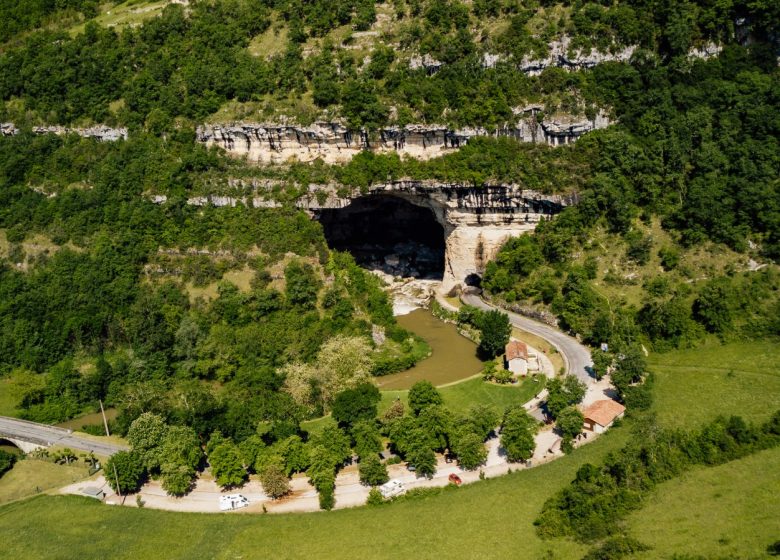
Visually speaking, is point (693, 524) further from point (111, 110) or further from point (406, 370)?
point (111, 110)

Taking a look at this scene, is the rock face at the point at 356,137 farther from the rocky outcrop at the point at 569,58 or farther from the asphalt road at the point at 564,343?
the asphalt road at the point at 564,343

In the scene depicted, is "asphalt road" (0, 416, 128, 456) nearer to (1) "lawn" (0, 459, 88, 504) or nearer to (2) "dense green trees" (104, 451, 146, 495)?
(1) "lawn" (0, 459, 88, 504)

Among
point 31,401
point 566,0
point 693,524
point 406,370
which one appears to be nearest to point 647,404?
point 693,524

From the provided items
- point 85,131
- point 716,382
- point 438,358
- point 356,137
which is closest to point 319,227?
point 356,137

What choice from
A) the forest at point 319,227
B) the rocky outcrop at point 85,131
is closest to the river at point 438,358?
the forest at point 319,227

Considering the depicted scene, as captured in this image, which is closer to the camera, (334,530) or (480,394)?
(334,530)

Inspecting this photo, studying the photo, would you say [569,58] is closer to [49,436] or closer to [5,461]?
[49,436]

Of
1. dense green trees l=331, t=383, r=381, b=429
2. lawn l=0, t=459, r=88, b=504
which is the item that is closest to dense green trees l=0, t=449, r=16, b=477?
lawn l=0, t=459, r=88, b=504

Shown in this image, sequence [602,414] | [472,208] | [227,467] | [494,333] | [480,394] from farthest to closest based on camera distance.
→ [472,208], [494,333], [480,394], [602,414], [227,467]
